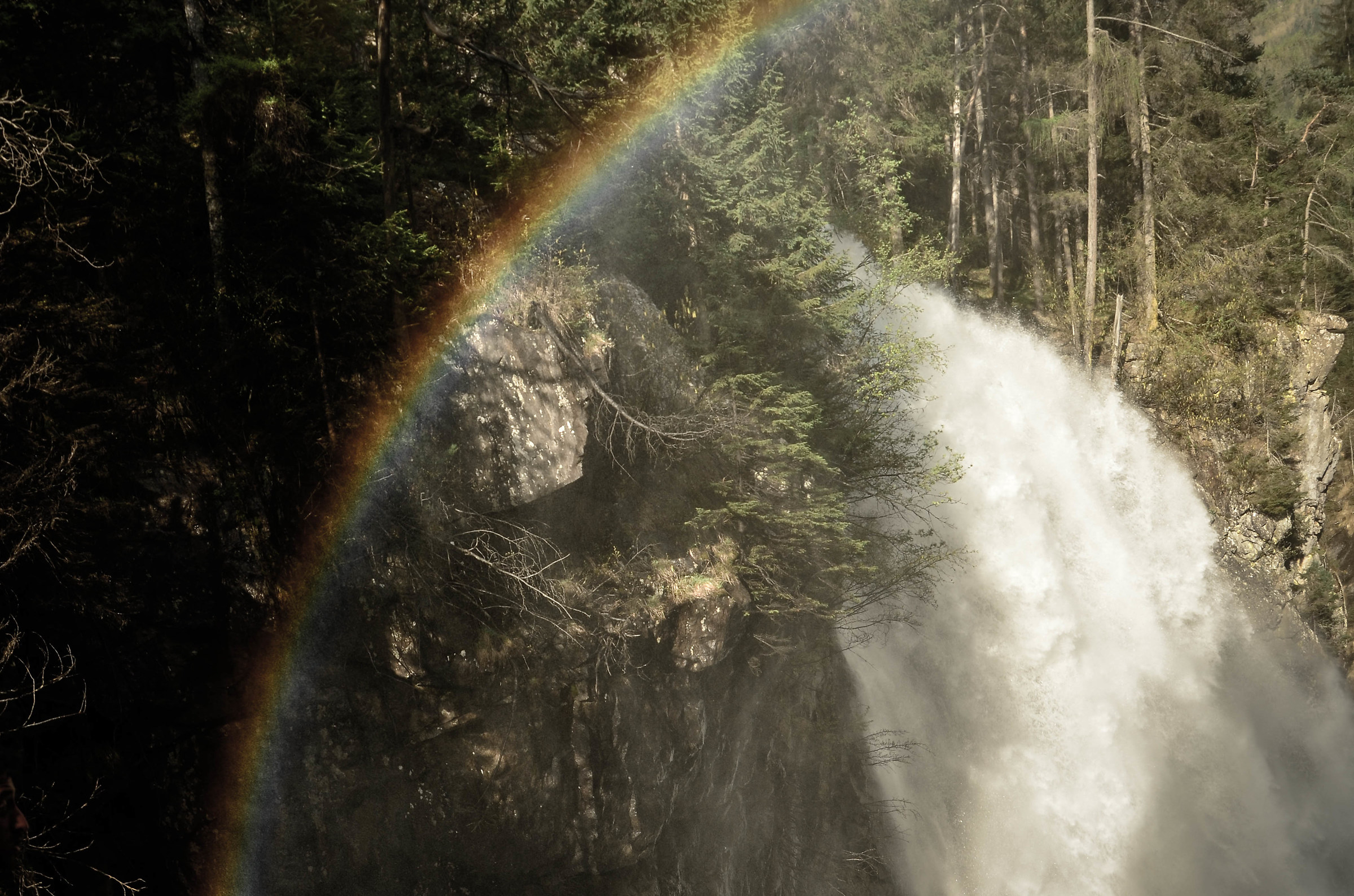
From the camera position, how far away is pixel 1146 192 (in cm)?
2120

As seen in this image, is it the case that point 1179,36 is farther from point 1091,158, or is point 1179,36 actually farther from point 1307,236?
point 1307,236

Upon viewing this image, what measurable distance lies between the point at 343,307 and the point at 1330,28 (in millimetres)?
38118

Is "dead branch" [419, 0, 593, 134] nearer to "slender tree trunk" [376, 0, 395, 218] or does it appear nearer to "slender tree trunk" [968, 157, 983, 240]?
"slender tree trunk" [376, 0, 395, 218]

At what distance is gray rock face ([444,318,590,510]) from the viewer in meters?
10.8

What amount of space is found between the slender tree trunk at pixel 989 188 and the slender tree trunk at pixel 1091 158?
8.49 feet

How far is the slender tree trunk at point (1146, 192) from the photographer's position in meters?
21.2

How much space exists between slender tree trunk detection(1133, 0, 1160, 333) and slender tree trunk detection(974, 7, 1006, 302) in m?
3.72

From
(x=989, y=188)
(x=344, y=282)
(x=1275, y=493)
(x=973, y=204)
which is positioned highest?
(x=344, y=282)

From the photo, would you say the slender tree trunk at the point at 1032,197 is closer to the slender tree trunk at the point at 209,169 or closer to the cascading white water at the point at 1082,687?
the cascading white water at the point at 1082,687

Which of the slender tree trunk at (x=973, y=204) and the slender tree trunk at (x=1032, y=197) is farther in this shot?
the slender tree trunk at (x=973, y=204)

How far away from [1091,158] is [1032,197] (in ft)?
13.2

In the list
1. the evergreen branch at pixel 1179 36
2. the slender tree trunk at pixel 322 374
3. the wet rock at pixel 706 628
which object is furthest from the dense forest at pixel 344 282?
the wet rock at pixel 706 628

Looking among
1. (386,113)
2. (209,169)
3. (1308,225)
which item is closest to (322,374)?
(209,169)

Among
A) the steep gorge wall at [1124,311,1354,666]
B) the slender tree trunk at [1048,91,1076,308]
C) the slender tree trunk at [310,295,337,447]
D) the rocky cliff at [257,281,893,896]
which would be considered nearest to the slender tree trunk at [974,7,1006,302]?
the slender tree trunk at [1048,91,1076,308]
